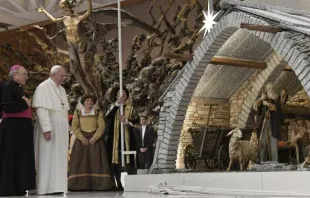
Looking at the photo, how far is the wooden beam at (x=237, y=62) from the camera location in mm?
8605

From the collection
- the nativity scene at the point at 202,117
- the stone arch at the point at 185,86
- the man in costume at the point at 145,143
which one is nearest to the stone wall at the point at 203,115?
the nativity scene at the point at 202,117

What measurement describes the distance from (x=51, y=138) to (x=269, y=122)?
305 cm

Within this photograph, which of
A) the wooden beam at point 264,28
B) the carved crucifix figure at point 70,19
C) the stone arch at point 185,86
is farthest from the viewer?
the carved crucifix figure at point 70,19

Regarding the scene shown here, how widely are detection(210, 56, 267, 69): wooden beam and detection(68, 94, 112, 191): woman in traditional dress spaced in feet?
7.05

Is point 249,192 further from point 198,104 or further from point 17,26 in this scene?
point 17,26

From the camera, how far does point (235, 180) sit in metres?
6.36

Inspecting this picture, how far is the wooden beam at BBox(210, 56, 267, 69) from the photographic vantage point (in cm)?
861

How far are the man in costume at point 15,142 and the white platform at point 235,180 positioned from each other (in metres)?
1.73

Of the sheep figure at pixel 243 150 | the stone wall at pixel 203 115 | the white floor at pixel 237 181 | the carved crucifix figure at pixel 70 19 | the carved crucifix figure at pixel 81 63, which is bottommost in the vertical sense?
the white floor at pixel 237 181

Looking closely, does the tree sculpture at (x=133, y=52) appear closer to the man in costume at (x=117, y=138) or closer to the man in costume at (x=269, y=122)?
the man in costume at (x=117, y=138)

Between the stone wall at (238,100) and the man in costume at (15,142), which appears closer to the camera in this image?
the man in costume at (15,142)

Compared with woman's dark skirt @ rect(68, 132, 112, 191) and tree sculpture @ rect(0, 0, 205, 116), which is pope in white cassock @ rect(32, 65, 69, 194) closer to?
woman's dark skirt @ rect(68, 132, 112, 191)

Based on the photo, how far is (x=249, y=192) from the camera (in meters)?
5.62

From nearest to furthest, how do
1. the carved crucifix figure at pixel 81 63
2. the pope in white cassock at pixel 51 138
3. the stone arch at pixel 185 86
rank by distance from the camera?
the pope in white cassock at pixel 51 138
the stone arch at pixel 185 86
the carved crucifix figure at pixel 81 63
